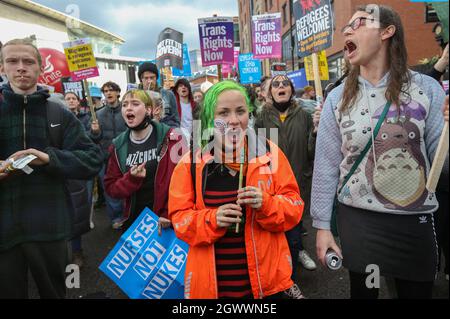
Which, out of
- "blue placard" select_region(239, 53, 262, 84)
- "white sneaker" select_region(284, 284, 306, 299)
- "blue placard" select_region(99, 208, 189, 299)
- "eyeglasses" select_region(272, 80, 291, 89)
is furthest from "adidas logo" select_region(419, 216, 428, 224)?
"blue placard" select_region(239, 53, 262, 84)

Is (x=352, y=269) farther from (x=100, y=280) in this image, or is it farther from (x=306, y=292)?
(x=100, y=280)

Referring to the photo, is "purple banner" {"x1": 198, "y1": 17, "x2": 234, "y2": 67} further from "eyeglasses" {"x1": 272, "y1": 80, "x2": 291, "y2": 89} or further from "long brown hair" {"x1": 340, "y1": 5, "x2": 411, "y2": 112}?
"long brown hair" {"x1": 340, "y1": 5, "x2": 411, "y2": 112}

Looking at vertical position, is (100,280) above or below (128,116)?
below

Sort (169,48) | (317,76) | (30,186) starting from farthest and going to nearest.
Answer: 1. (169,48)
2. (317,76)
3. (30,186)

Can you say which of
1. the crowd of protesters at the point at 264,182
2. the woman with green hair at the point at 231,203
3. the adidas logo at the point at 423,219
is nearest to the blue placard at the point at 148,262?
the crowd of protesters at the point at 264,182

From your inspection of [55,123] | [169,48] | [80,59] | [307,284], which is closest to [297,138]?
[307,284]

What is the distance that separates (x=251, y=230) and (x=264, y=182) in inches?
10.0

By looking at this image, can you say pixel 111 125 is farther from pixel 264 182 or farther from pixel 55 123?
pixel 264 182

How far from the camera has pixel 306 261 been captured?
12.8ft

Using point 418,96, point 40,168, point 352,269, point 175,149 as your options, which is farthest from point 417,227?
point 40,168

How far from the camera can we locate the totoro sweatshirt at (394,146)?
5.47 feet

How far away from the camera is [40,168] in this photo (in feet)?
7.18

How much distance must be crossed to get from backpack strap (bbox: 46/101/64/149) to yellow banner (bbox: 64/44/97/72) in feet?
11.1
